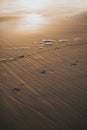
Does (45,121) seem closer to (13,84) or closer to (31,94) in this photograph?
(31,94)

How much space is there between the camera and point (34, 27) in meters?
11.3

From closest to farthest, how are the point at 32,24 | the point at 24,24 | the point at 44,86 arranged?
the point at 44,86 → the point at 32,24 → the point at 24,24

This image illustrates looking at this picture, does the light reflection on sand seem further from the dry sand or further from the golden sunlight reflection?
the dry sand

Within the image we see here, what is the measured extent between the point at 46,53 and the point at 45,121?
3473 millimetres

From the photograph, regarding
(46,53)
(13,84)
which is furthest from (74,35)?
(13,84)

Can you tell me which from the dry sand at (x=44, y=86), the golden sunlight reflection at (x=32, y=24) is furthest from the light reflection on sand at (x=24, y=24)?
the dry sand at (x=44, y=86)

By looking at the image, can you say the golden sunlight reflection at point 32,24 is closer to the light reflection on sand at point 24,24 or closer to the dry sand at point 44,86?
the light reflection on sand at point 24,24

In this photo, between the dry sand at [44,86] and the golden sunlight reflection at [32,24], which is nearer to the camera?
the dry sand at [44,86]

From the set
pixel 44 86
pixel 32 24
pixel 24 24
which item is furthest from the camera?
pixel 24 24

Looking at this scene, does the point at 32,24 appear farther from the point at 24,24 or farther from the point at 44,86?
the point at 44,86

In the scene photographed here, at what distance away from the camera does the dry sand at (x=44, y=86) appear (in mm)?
4277

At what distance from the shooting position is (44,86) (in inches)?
212

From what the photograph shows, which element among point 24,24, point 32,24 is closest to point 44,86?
point 32,24

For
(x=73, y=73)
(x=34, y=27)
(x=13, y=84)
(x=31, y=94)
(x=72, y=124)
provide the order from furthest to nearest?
(x=34, y=27)
(x=73, y=73)
(x=13, y=84)
(x=31, y=94)
(x=72, y=124)
